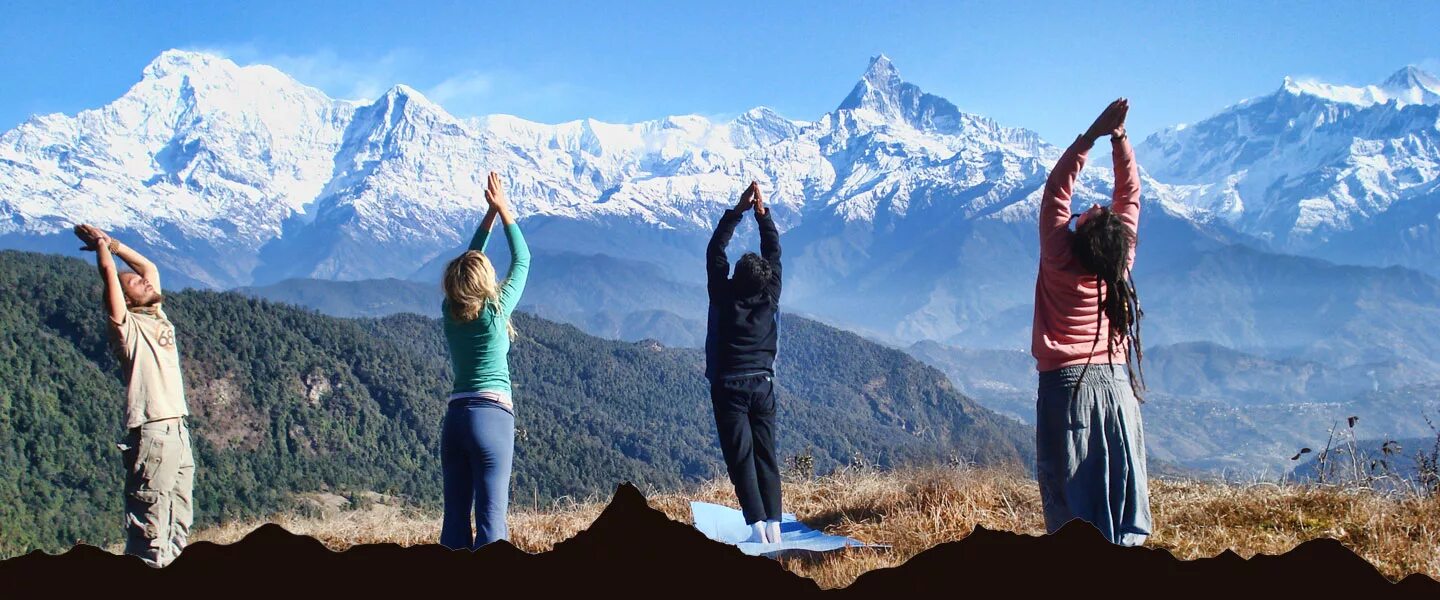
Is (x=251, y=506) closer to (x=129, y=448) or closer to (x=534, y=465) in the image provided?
(x=534, y=465)

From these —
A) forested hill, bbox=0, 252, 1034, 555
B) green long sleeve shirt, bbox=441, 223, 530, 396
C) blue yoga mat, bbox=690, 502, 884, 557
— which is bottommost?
blue yoga mat, bbox=690, 502, 884, 557

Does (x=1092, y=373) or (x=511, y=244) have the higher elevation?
(x=511, y=244)

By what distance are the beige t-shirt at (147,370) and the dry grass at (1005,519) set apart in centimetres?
177

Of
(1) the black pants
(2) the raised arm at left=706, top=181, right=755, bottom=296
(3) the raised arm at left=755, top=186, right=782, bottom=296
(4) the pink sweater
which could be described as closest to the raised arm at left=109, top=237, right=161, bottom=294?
(2) the raised arm at left=706, top=181, right=755, bottom=296

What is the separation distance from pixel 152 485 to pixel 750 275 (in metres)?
3.72

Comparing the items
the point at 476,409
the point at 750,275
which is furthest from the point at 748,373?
the point at 476,409

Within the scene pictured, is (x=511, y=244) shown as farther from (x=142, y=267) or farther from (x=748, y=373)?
(x=142, y=267)

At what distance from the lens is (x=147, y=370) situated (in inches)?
233

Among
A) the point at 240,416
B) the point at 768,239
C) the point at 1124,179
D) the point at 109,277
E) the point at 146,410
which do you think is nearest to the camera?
the point at 1124,179

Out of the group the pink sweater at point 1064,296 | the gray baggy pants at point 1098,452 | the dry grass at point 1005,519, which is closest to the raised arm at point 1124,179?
the pink sweater at point 1064,296

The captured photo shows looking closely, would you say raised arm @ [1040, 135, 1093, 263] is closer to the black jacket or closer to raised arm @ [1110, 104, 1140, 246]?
raised arm @ [1110, 104, 1140, 246]

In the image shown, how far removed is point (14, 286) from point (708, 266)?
136 m

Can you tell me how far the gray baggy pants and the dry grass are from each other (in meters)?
0.63

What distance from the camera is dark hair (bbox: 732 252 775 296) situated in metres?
6.33
